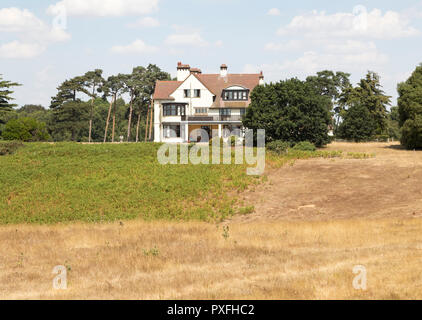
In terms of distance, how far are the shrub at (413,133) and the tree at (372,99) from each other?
2910cm

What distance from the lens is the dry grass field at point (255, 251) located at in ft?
47.5

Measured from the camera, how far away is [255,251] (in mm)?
19594

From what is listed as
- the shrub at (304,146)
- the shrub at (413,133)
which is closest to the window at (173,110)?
the shrub at (304,146)

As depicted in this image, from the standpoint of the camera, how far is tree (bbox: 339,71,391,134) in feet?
276

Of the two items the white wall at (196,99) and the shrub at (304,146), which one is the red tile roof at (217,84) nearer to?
the white wall at (196,99)

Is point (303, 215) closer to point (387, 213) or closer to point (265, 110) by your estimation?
point (387, 213)

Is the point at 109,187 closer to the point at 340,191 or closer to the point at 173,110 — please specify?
the point at 340,191

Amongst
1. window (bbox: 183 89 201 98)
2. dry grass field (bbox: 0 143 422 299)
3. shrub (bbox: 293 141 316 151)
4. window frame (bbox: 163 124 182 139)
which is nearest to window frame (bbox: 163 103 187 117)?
window (bbox: 183 89 201 98)

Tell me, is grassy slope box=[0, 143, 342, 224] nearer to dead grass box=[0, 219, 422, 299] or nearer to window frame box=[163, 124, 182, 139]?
dead grass box=[0, 219, 422, 299]

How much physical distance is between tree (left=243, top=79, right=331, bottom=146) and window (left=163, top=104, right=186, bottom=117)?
1584cm

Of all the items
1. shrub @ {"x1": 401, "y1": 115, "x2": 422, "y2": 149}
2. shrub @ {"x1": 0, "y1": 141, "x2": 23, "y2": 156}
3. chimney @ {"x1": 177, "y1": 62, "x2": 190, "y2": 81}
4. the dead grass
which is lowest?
the dead grass

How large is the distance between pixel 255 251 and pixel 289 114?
35.0 metres
